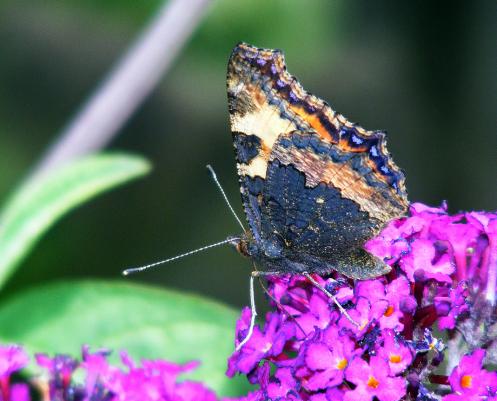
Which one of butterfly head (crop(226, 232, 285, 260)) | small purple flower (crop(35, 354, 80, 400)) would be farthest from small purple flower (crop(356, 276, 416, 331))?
small purple flower (crop(35, 354, 80, 400))

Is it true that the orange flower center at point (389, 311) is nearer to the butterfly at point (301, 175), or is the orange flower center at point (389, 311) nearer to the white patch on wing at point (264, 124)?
the butterfly at point (301, 175)

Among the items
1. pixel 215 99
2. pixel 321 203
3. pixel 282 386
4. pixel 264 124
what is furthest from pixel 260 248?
pixel 215 99

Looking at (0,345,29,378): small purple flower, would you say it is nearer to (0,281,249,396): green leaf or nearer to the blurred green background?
(0,281,249,396): green leaf

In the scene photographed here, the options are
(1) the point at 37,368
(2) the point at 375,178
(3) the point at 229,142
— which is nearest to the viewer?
(2) the point at 375,178

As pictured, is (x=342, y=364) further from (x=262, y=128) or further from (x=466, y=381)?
(x=262, y=128)

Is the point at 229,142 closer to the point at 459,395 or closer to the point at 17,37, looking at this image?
the point at 17,37

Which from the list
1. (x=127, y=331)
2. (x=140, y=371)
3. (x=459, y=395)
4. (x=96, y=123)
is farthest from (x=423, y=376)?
(x=96, y=123)
